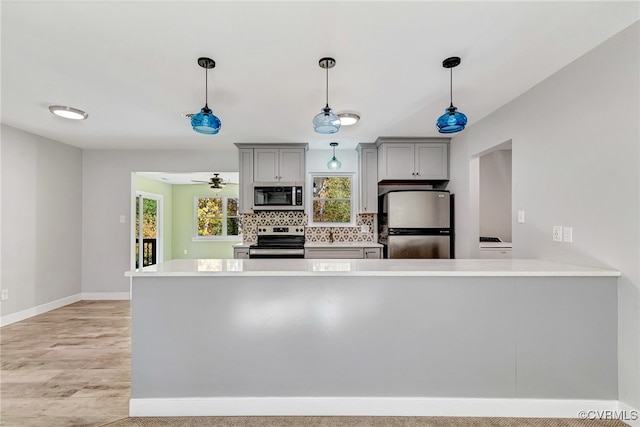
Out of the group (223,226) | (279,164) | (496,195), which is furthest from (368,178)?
(223,226)

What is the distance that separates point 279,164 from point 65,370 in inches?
122

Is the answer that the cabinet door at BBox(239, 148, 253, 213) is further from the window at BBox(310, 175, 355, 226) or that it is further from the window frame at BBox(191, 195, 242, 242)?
the window frame at BBox(191, 195, 242, 242)

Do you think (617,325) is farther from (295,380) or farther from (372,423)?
(295,380)

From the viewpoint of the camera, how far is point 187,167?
493 cm

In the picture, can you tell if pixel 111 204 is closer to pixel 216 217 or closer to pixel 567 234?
pixel 216 217

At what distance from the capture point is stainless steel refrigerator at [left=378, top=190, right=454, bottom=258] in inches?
159

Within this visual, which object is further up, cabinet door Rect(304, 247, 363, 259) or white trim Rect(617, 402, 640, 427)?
cabinet door Rect(304, 247, 363, 259)

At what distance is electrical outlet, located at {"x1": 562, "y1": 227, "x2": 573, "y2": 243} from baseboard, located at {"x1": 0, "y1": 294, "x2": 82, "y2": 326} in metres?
5.66

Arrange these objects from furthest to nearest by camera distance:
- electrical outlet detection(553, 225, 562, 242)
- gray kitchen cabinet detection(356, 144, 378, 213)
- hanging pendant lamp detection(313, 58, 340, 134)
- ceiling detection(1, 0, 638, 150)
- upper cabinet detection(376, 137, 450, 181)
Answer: gray kitchen cabinet detection(356, 144, 378, 213) → upper cabinet detection(376, 137, 450, 181) → electrical outlet detection(553, 225, 562, 242) → hanging pendant lamp detection(313, 58, 340, 134) → ceiling detection(1, 0, 638, 150)

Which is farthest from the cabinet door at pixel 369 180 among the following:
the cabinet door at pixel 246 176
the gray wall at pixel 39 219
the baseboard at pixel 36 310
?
the baseboard at pixel 36 310

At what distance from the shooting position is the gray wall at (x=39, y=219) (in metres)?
3.76

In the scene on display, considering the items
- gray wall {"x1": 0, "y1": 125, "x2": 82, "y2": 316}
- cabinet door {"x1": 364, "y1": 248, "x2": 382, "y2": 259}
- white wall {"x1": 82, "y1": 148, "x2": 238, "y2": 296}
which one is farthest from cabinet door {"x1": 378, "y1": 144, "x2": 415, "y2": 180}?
gray wall {"x1": 0, "y1": 125, "x2": 82, "y2": 316}

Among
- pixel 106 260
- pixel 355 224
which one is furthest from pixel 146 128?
pixel 355 224

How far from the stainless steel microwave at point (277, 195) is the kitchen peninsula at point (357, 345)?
2.53 meters
